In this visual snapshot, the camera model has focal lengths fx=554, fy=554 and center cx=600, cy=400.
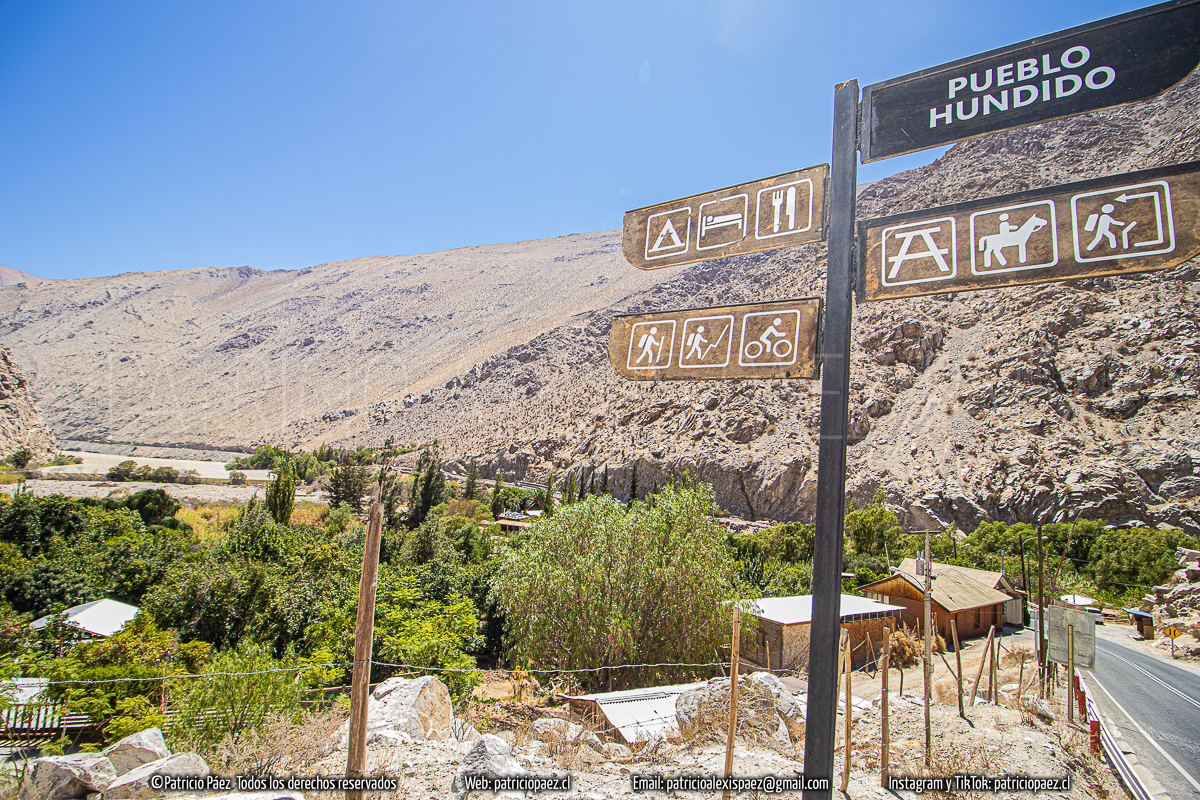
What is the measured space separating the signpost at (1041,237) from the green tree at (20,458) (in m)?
63.7

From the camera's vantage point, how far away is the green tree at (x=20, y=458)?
44.7m

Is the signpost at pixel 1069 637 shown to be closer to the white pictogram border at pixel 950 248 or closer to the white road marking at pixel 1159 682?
the white road marking at pixel 1159 682

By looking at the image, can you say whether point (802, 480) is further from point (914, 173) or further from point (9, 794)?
point (914, 173)

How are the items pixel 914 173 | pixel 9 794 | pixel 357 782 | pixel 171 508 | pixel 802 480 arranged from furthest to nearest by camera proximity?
pixel 914 173, pixel 802 480, pixel 171 508, pixel 9 794, pixel 357 782

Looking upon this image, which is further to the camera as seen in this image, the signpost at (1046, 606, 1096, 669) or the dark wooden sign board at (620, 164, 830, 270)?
the signpost at (1046, 606, 1096, 669)

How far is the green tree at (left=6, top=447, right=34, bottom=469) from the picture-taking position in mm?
44688

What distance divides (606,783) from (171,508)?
115 feet

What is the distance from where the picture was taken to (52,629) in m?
9.89

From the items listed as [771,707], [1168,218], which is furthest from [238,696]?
[1168,218]

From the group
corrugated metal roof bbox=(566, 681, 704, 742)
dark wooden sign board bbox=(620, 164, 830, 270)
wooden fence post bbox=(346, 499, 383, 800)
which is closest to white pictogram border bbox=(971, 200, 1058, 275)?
dark wooden sign board bbox=(620, 164, 830, 270)

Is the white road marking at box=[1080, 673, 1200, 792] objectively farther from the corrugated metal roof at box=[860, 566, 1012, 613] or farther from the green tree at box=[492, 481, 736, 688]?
the green tree at box=[492, 481, 736, 688]

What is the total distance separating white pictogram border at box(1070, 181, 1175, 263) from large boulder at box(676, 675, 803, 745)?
5.03m

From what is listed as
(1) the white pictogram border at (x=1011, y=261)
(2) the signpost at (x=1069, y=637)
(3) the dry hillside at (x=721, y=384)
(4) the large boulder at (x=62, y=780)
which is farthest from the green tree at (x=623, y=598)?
(3) the dry hillside at (x=721, y=384)

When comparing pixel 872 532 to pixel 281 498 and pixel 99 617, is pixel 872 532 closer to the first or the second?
pixel 281 498
